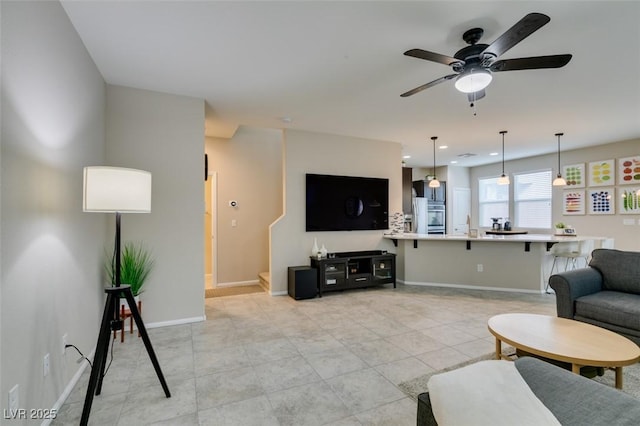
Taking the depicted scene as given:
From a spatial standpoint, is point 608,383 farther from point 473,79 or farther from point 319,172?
point 319,172

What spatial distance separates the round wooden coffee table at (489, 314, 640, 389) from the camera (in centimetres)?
184

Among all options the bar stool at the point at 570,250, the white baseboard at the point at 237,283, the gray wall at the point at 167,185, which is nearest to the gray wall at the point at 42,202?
the gray wall at the point at 167,185

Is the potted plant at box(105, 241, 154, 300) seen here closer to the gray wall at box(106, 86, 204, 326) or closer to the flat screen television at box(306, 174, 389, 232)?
the gray wall at box(106, 86, 204, 326)

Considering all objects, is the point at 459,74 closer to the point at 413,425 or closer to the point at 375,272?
the point at 413,425

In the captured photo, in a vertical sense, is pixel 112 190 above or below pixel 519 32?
below

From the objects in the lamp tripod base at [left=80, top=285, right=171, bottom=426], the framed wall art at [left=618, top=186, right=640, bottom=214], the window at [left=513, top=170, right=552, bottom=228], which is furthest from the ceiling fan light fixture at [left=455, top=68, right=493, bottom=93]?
the window at [left=513, top=170, right=552, bottom=228]

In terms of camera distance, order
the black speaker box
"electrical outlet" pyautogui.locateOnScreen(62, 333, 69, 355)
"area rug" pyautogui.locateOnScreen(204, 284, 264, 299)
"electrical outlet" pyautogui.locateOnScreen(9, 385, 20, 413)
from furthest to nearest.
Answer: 1. "area rug" pyautogui.locateOnScreen(204, 284, 264, 299)
2. the black speaker box
3. "electrical outlet" pyautogui.locateOnScreen(62, 333, 69, 355)
4. "electrical outlet" pyautogui.locateOnScreen(9, 385, 20, 413)

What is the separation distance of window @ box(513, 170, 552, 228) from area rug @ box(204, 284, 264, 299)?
6668 millimetres

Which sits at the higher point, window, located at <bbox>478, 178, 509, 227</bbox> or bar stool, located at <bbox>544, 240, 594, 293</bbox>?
window, located at <bbox>478, 178, 509, 227</bbox>

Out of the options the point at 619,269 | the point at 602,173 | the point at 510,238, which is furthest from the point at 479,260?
the point at 602,173

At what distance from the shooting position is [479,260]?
5.26 m

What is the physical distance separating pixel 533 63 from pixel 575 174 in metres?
5.74

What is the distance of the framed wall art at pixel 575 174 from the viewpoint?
20.7ft

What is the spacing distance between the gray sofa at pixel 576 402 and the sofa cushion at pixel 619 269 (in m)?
2.56
